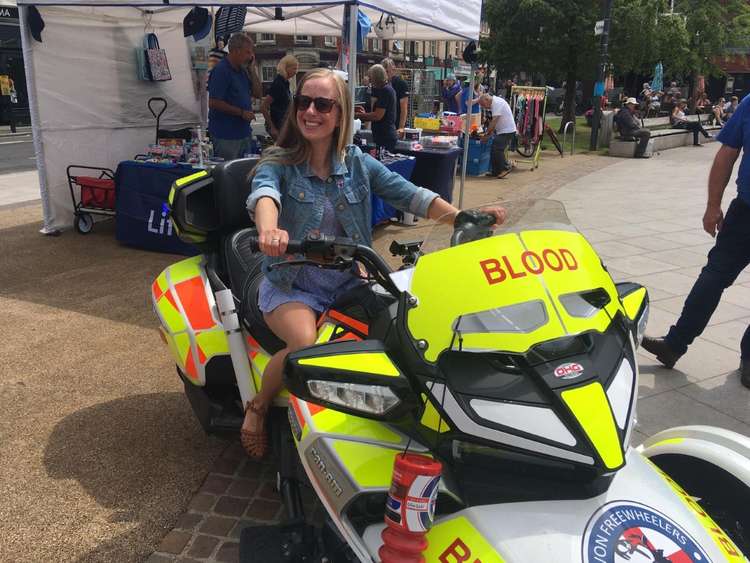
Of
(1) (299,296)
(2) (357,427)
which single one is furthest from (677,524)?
(1) (299,296)

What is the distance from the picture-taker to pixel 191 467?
3139 mm

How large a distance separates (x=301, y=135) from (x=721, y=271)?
283 cm

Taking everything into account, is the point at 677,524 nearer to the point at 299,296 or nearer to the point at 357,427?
the point at 357,427

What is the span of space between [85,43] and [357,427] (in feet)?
24.1

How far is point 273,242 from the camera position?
1.92 metres

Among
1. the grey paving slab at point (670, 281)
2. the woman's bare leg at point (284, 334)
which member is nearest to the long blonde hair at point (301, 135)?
the woman's bare leg at point (284, 334)

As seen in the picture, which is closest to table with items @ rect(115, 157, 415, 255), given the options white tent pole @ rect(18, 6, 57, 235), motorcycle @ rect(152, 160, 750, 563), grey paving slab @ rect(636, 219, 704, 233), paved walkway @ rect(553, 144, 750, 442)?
white tent pole @ rect(18, 6, 57, 235)

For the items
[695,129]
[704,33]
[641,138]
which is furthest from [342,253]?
[704,33]

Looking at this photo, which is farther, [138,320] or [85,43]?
[85,43]

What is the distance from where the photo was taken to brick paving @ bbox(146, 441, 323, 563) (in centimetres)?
256

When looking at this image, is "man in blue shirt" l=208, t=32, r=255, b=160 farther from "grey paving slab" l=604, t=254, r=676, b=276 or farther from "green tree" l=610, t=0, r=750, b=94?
"green tree" l=610, t=0, r=750, b=94

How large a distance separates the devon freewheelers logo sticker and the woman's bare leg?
1.14 meters

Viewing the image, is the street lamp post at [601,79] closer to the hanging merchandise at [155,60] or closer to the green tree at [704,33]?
the green tree at [704,33]

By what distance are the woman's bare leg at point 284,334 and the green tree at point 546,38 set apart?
22471mm
